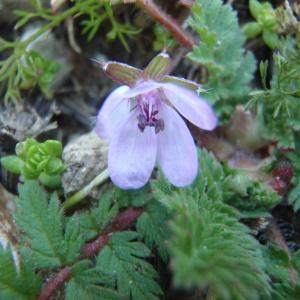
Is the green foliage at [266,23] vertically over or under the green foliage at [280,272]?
over

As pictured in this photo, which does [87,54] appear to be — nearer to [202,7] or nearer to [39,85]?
[39,85]

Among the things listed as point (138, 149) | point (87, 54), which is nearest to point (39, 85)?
point (87, 54)

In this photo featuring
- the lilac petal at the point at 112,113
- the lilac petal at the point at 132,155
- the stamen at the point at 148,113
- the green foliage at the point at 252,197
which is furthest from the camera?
the green foliage at the point at 252,197

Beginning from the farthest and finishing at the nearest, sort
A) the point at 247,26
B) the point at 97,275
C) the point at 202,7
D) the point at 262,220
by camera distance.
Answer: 1. the point at 247,26
2. the point at 202,7
3. the point at 262,220
4. the point at 97,275

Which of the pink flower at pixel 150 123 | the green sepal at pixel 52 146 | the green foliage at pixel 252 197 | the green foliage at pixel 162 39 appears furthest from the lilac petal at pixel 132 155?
the green foliage at pixel 162 39

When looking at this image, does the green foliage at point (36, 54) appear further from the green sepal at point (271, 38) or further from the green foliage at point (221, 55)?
the green sepal at point (271, 38)

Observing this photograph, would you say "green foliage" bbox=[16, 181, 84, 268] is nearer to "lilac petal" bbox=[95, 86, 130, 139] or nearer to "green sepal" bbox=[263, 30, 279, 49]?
"lilac petal" bbox=[95, 86, 130, 139]

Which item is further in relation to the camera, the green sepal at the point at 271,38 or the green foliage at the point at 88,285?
the green sepal at the point at 271,38
